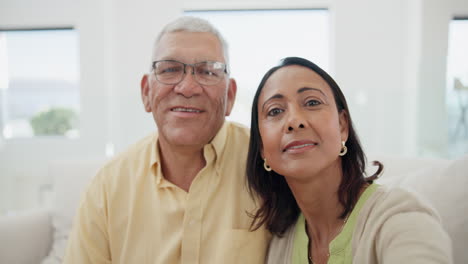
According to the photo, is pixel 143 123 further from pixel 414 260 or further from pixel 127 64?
pixel 414 260

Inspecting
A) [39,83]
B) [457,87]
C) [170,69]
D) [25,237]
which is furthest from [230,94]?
[39,83]

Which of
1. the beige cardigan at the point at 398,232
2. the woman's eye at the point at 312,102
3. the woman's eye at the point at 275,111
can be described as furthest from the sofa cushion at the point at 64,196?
the beige cardigan at the point at 398,232

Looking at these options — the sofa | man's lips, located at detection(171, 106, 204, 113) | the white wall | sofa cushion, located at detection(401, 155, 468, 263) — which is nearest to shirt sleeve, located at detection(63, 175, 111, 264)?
man's lips, located at detection(171, 106, 204, 113)

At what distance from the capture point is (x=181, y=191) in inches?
55.7

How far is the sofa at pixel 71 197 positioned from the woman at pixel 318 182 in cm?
26

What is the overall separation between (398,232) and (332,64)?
2.88 metres

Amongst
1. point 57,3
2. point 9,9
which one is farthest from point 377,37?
point 9,9

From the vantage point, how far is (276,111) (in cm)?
118

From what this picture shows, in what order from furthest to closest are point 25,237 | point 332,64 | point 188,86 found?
1. point 332,64
2. point 25,237
3. point 188,86

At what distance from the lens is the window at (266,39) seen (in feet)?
11.8

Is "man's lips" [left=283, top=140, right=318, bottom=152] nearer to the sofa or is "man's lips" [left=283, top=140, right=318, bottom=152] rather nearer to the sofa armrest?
the sofa

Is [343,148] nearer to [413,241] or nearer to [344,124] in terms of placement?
[344,124]

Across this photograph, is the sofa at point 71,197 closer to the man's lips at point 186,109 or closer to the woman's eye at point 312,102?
the woman's eye at point 312,102

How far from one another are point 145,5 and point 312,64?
2.99 meters
